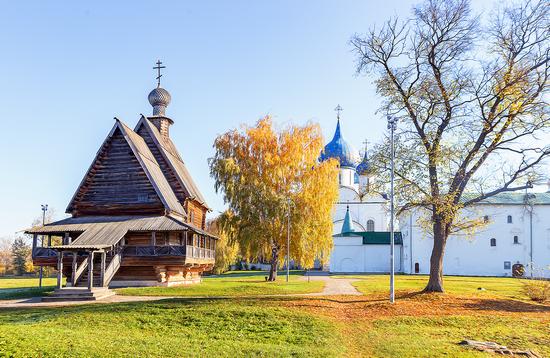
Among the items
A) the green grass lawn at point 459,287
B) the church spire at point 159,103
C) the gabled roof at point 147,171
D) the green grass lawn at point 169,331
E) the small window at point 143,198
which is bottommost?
the green grass lawn at point 459,287

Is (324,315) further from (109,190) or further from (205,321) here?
(109,190)

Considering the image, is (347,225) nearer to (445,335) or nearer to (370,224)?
(370,224)

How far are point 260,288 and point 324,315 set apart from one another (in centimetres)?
970

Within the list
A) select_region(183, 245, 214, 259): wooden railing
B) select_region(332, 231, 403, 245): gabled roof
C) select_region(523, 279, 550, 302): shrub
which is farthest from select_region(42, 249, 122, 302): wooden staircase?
select_region(332, 231, 403, 245): gabled roof

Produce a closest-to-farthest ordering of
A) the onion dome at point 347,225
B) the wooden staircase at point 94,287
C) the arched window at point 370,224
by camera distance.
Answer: the wooden staircase at point 94,287, the onion dome at point 347,225, the arched window at point 370,224

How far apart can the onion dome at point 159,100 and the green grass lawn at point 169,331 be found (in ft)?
70.5

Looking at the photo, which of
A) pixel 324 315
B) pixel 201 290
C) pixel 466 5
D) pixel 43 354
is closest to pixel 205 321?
pixel 324 315

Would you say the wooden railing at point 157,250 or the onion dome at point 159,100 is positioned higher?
the onion dome at point 159,100

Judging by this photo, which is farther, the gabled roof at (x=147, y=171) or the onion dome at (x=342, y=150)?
the onion dome at (x=342, y=150)

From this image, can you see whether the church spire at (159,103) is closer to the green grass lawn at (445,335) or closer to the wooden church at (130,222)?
the wooden church at (130,222)

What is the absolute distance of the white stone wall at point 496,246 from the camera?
186 ft

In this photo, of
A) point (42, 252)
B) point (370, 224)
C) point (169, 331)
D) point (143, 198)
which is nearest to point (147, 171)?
point (143, 198)

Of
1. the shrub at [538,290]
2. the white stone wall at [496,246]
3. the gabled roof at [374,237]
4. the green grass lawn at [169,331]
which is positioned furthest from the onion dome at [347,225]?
the green grass lawn at [169,331]

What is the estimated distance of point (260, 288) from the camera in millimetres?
26484
